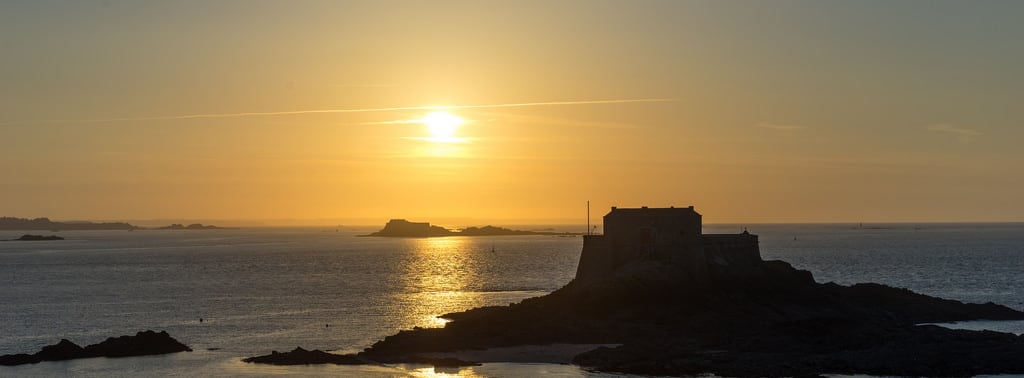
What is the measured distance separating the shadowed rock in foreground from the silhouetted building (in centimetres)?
2976

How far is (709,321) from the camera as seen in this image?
229 ft

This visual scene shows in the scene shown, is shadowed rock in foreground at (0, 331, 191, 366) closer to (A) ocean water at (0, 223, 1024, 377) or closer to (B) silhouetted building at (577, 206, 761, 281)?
(A) ocean water at (0, 223, 1024, 377)

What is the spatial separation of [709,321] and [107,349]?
36.0 meters

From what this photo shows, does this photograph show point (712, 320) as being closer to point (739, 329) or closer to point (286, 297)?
point (739, 329)

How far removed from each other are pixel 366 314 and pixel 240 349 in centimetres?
2243

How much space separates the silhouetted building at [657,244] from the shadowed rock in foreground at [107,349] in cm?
2976

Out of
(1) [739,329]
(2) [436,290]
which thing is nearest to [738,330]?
(1) [739,329]

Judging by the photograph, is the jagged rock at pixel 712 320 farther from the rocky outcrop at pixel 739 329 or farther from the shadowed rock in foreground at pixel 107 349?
the shadowed rock in foreground at pixel 107 349

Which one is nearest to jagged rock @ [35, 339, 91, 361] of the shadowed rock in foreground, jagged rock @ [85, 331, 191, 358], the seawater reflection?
the shadowed rock in foreground

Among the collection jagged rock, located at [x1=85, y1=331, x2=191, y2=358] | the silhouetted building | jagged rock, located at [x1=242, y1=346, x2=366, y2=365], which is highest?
the silhouetted building

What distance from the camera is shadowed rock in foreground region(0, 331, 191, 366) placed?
200 feet

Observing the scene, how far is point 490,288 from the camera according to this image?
117 metres

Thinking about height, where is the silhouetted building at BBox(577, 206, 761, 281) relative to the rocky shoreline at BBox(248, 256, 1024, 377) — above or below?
above

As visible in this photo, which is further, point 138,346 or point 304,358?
point 138,346
